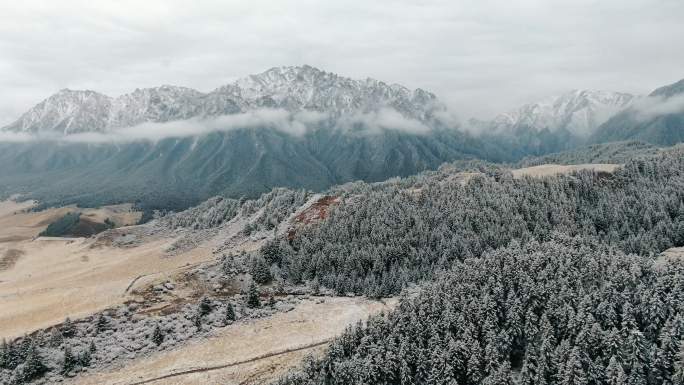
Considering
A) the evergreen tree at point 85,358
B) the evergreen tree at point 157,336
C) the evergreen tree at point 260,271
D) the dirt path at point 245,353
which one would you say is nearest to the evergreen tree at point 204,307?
the dirt path at point 245,353

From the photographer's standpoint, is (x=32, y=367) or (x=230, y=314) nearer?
(x=32, y=367)

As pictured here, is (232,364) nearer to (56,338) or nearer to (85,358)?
(85,358)

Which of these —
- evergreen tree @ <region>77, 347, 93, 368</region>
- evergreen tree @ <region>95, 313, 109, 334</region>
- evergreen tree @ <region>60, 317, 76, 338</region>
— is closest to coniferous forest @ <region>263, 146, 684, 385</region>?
evergreen tree @ <region>77, 347, 93, 368</region>

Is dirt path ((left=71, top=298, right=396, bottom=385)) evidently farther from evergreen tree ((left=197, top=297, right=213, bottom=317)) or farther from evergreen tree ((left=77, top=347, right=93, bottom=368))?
evergreen tree ((left=197, top=297, right=213, bottom=317))

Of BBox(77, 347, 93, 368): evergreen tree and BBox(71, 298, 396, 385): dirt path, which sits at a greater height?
BBox(77, 347, 93, 368): evergreen tree

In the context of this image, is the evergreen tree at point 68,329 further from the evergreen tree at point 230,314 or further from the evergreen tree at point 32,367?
the evergreen tree at point 230,314

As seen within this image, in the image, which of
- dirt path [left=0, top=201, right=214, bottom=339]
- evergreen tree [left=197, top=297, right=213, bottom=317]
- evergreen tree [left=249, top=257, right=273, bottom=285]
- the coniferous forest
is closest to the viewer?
the coniferous forest

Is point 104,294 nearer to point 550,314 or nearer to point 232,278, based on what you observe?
point 232,278

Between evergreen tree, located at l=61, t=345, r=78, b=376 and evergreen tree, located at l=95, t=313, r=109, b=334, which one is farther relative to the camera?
evergreen tree, located at l=95, t=313, r=109, b=334

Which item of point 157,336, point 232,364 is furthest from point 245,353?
point 157,336
